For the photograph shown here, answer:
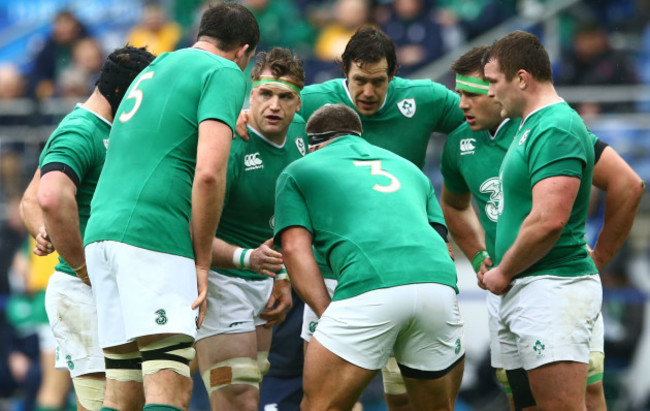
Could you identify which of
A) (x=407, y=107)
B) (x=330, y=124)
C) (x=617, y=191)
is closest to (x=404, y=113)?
(x=407, y=107)

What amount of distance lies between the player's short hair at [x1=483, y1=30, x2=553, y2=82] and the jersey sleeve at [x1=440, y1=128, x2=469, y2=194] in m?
1.13

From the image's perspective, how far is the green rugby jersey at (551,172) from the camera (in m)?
4.97

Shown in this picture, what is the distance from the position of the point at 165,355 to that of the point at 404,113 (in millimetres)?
2635

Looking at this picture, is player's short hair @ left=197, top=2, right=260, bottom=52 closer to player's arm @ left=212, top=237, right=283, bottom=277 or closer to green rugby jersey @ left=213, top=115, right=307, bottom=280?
green rugby jersey @ left=213, top=115, right=307, bottom=280

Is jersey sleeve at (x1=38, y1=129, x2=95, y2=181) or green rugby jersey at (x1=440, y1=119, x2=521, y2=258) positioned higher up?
jersey sleeve at (x1=38, y1=129, x2=95, y2=181)

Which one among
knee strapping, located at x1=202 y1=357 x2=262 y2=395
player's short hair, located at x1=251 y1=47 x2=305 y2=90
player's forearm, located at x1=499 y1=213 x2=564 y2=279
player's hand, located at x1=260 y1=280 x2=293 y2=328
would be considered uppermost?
player's short hair, located at x1=251 y1=47 x2=305 y2=90

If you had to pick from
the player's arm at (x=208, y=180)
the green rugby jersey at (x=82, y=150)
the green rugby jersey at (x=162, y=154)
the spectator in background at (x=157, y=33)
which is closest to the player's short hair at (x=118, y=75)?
the green rugby jersey at (x=82, y=150)

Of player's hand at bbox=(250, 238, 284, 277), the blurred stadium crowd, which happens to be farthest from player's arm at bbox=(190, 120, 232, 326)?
the blurred stadium crowd

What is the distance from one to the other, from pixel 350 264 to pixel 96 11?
35.1 feet

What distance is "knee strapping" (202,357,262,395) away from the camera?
579 centimetres

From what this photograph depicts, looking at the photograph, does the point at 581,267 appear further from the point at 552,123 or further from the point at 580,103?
the point at 580,103

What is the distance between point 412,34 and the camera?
474 inches

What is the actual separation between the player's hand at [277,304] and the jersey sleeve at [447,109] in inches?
61.5

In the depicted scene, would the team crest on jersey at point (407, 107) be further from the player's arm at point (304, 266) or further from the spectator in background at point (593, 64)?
the spectator in background at point (593, 64)
